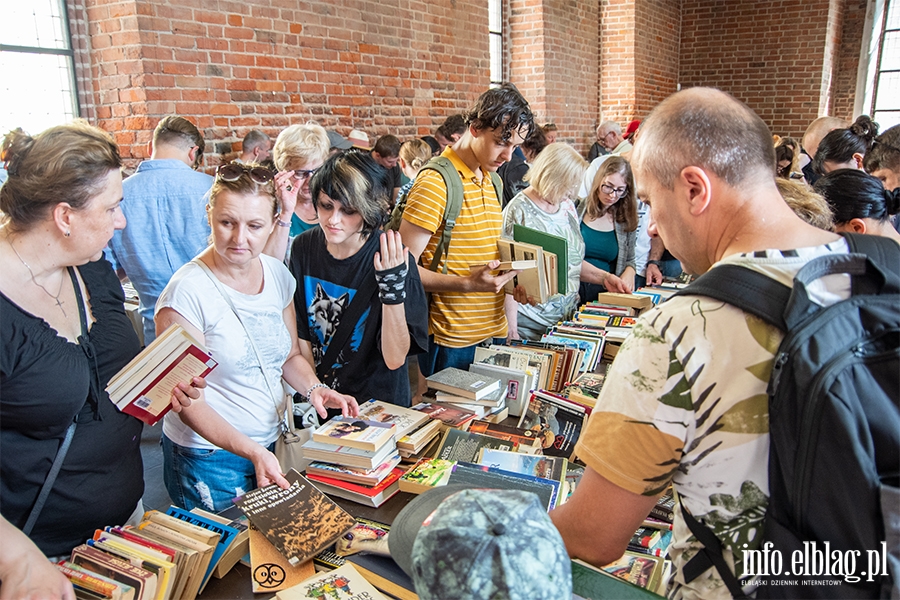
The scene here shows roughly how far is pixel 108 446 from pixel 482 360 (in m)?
1.35

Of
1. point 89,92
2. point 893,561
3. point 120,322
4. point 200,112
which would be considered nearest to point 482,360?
point 120,322

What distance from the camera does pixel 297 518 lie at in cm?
148

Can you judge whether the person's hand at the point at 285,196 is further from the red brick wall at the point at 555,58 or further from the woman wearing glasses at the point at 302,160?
the red brick wall at the point at 555,58

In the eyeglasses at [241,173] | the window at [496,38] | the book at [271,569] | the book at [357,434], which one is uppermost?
the window at [496,38]

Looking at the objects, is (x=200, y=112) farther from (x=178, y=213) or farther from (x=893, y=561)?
(x=893, y=561)

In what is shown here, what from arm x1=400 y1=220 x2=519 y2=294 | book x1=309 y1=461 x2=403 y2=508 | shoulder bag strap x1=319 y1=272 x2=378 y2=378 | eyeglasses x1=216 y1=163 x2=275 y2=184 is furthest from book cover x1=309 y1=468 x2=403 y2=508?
arm x1=400 y1=220 x2=519 y2=294

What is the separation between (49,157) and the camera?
1.52m

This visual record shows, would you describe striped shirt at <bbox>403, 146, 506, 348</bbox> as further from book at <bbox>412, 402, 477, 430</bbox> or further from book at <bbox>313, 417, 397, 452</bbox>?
book at <bbox>313, 417, 397, 452</bbox>

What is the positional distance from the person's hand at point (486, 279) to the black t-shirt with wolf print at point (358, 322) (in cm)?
41

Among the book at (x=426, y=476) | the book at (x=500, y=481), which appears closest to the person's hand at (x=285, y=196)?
the book at (x=426, y=476)

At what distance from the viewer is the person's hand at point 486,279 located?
2593 mm

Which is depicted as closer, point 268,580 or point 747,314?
point 747,314

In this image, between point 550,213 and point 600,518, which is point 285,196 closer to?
point 550,213

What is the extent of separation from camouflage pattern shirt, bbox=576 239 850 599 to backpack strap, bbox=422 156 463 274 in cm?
164
